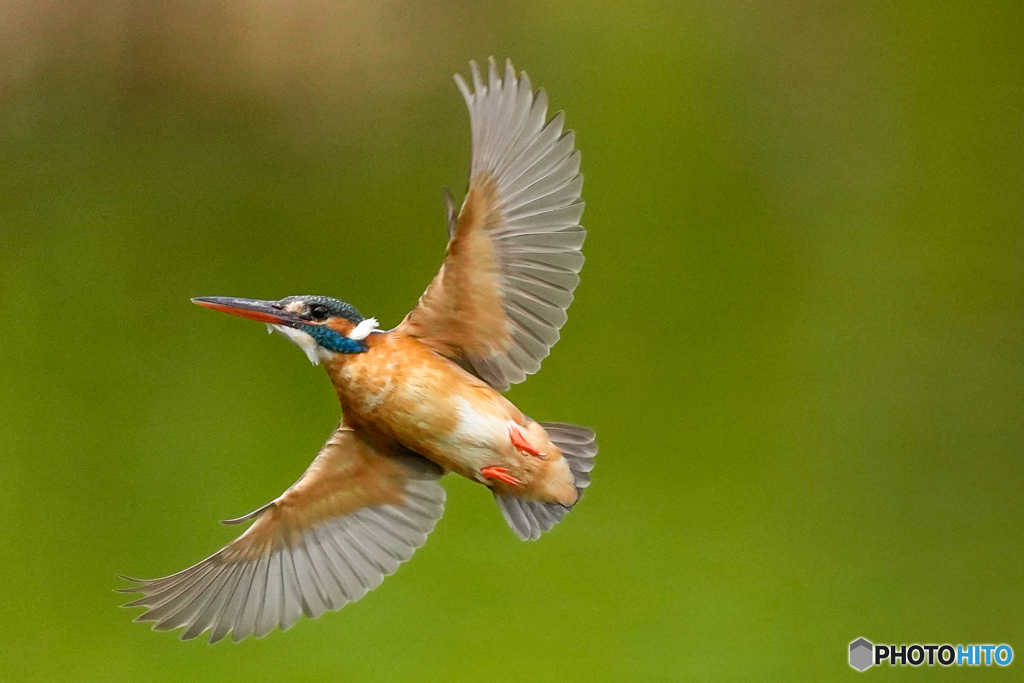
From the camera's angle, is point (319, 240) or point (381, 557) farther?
point (319, 240)

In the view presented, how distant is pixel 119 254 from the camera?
2.34m

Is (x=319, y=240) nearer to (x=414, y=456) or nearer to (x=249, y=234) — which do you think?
(x=249, y=234)

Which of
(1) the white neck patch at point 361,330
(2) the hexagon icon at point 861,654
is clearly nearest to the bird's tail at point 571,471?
(1) the white neck patch at point 361,330

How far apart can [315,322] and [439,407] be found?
146mm

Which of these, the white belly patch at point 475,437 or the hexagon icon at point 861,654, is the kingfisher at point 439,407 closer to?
the white belly patch at point 475,437

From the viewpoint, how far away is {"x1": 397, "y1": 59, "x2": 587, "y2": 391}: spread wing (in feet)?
3.34

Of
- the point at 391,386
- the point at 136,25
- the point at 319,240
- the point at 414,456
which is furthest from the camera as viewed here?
the point at 136,25

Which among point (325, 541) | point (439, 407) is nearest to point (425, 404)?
point (439, 407)

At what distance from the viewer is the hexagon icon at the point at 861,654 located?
Result: 209 centimetres

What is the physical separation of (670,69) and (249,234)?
96 cm

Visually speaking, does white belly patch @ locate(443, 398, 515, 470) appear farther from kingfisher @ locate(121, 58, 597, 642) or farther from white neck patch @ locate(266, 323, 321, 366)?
white neck patch @ locate(266, 323, 321, 366)

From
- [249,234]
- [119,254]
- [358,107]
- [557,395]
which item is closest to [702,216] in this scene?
[557,395]

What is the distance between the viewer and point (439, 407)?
3.33 feet

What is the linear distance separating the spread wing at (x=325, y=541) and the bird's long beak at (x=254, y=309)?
0.84ft
